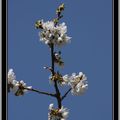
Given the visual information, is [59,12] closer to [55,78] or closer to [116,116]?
[55,78]

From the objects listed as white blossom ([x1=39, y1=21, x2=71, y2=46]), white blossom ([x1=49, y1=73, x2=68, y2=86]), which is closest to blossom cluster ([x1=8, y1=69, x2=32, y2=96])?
white blossom ([x1=49, y1=73, x2=68, y2=86])

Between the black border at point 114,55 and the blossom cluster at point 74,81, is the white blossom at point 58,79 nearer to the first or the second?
the blossom cluster at point 74,81

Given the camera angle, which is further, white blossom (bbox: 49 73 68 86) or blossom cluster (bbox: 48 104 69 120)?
white blossom (bbox: 49 73 68 86)

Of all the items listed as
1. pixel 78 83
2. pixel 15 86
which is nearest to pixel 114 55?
pixel 78 83

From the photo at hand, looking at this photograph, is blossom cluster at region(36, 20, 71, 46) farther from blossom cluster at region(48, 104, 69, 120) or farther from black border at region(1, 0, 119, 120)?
blossom cluster at region(48, 104, 69, 120)

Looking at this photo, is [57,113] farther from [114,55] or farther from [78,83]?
[114,55]
